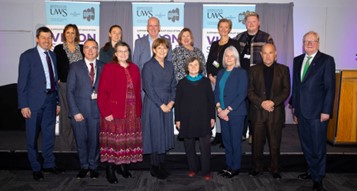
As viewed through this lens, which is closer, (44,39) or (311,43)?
(311,43)

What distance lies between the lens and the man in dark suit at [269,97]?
12.0ft

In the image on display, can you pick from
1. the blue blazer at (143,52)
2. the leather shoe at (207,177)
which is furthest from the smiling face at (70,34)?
the leather shoe at (207,177)

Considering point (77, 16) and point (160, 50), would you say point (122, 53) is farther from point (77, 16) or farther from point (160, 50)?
point (77, 16)

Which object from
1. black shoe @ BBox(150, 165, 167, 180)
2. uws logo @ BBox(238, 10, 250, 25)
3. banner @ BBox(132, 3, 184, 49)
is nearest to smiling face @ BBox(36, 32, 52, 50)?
black shoe @ BBox(150, 165, 167, 180)

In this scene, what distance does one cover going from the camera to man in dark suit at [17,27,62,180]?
3.60 metres

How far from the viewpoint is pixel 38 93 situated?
12.0 ft

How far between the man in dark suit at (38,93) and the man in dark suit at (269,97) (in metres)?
2.32


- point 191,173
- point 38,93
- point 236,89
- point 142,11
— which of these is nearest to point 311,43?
point 236,89

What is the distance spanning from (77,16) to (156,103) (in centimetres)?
343

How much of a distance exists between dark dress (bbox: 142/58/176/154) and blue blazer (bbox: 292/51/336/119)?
1.45m

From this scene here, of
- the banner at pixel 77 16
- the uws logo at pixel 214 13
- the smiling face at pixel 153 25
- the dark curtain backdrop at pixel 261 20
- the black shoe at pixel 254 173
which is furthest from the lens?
the dark curtain backdrop at pixel 261 20

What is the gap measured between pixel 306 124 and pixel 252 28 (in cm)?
141

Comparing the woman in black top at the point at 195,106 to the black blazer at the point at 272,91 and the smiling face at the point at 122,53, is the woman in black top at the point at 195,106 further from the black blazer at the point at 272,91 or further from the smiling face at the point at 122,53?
the smiling face at the point at 122,53

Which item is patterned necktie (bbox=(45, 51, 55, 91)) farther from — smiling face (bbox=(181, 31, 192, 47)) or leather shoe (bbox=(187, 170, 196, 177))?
leather shoe (bbox=(187, 170, 196, 177))
